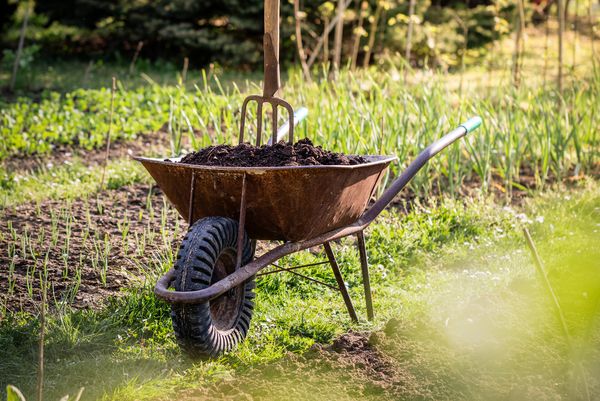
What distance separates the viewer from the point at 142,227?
13.9ft

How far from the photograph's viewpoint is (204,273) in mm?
2570

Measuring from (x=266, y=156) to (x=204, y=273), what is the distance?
1.86ft

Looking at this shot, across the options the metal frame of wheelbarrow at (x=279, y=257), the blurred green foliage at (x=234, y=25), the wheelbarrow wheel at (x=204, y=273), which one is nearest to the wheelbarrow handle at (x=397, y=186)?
the metal frame of wheelbarrow at (x=279, y=257)

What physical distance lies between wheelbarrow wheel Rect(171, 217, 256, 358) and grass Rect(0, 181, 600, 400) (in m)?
0.17

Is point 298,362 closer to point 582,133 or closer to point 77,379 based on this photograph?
point 77,379

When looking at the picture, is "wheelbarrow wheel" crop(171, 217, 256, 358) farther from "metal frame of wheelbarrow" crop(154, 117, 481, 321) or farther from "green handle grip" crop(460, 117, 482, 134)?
"green handle grip" crop(460, 117, 482, 134)

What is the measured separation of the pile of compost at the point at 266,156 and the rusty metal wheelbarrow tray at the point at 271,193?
129mm

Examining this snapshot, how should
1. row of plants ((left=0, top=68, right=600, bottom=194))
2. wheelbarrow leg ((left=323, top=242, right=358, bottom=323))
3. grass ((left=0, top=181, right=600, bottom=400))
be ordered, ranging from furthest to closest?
row of plants ((left=0, top=68, right=600, bottom=194)) → wheelbarrow leg ((left=323, top=242, right=358, bottom=323)) → grass ((left=0, top=181, right=600, bottom=400))

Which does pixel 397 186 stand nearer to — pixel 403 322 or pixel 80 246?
pixel 403 322

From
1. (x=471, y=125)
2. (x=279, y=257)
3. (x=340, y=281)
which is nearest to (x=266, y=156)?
(x=279, y=257)

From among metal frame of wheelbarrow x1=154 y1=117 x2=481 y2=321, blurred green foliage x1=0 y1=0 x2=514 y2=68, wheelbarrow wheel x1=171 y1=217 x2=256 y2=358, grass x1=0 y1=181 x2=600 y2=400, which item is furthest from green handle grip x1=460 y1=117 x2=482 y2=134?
blurred green foliage x1=0 y1=0 x2=514 y2=68

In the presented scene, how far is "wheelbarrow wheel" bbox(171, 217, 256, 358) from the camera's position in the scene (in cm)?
256

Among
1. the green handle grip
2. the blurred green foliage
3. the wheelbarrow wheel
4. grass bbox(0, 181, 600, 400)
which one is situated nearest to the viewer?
the wheelbarrow wheel

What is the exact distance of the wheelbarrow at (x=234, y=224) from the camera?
2572 mm
